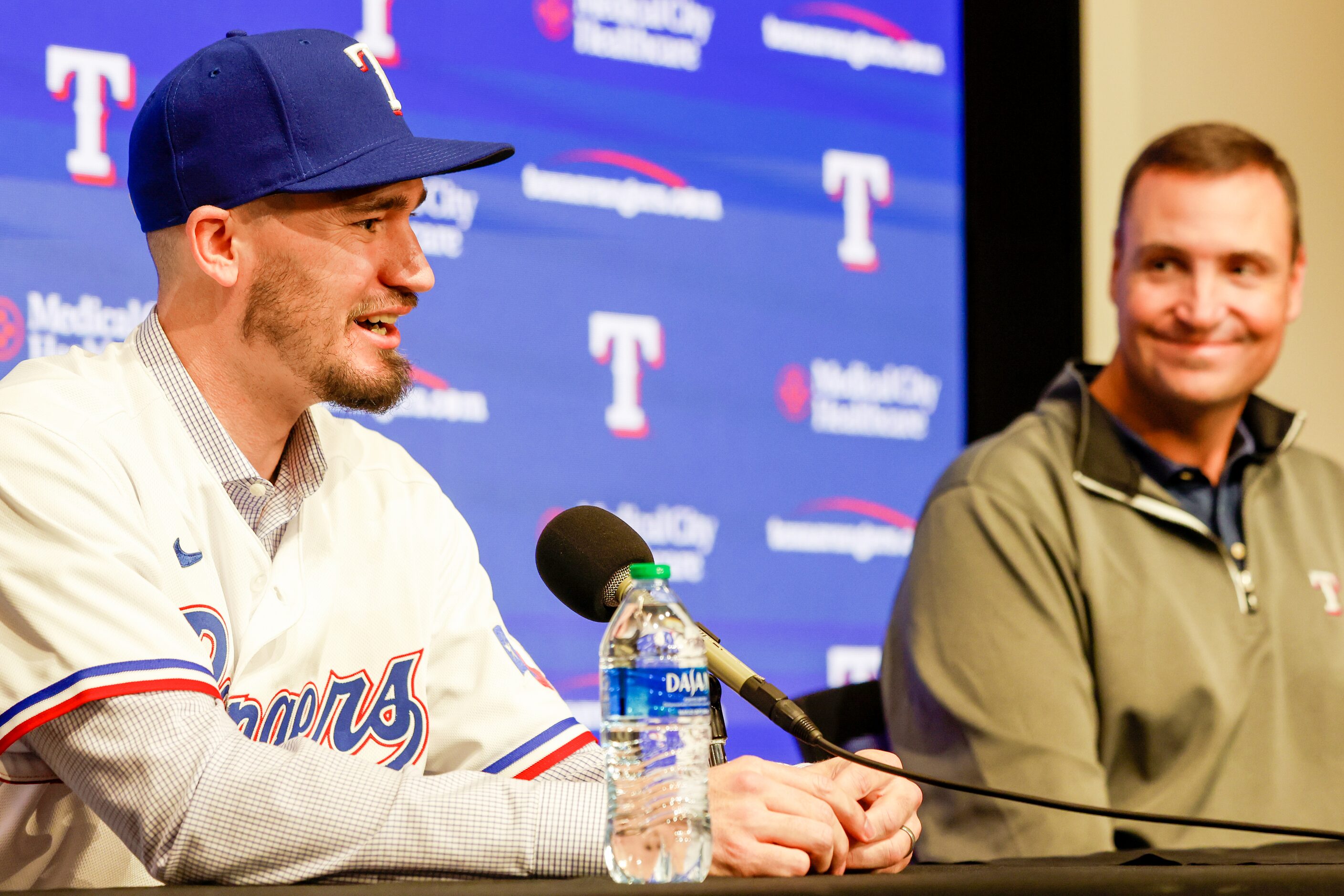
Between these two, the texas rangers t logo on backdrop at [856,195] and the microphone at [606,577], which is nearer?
the microphone at [606,577]

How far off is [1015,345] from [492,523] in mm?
1496

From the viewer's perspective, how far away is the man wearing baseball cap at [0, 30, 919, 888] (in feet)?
3.81

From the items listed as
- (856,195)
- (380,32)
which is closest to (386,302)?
(380,32)

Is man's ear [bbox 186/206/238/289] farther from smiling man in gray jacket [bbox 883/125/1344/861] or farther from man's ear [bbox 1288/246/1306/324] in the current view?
man's ear [bbox 1288/246/1306/324]

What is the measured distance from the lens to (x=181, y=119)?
161 cm

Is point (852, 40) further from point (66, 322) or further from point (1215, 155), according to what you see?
point (66, 322)

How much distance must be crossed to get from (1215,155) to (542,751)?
1.68 meters

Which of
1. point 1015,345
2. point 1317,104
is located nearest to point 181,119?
point 1015,345

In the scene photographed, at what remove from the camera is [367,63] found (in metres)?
1.69

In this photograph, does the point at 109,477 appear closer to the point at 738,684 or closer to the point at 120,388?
the point at 120,388

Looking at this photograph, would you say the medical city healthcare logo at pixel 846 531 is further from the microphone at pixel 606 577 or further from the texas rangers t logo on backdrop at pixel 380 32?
the microphone at pixel 606 577

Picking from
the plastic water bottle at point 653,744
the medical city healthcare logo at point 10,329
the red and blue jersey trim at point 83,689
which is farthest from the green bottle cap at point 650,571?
the medical city healthcare logo at point 10,329

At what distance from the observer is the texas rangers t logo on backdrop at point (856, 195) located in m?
3.20

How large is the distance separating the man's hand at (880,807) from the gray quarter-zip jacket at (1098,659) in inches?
33.0
